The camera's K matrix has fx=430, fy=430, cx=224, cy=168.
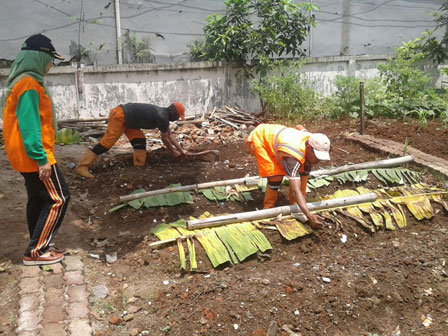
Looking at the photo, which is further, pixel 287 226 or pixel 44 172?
pixel 287 226

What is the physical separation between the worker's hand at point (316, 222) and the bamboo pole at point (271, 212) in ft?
0.54

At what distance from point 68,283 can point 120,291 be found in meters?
0.42

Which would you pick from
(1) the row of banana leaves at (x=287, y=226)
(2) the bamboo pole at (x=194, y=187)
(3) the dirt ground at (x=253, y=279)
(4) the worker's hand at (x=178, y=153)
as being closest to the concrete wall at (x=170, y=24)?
(4) the worker's hand at (x=178, y=153)

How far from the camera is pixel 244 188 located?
17.7ft

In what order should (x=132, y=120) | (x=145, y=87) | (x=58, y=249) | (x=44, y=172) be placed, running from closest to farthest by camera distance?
(x=44, y=172)
(x=58, y=249)
(x=132, y=120)
(x=145, y=87)

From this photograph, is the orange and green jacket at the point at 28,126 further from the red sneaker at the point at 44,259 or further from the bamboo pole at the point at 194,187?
the bamboo pole at the point at 194,187

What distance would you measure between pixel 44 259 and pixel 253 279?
5.81ft

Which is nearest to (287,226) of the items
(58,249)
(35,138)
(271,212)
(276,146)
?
(271,212)

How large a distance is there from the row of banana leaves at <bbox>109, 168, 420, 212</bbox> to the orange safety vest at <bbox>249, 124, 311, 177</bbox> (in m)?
0.75

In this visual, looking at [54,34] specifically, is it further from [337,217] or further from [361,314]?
[361,314]

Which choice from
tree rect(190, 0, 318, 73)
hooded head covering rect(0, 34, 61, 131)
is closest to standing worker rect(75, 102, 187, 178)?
hooded head covering rect(0, 34, 61, 131)

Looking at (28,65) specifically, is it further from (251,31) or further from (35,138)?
(251,31)

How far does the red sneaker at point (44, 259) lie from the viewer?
3602 millimetres

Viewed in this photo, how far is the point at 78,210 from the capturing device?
16.9 feet
